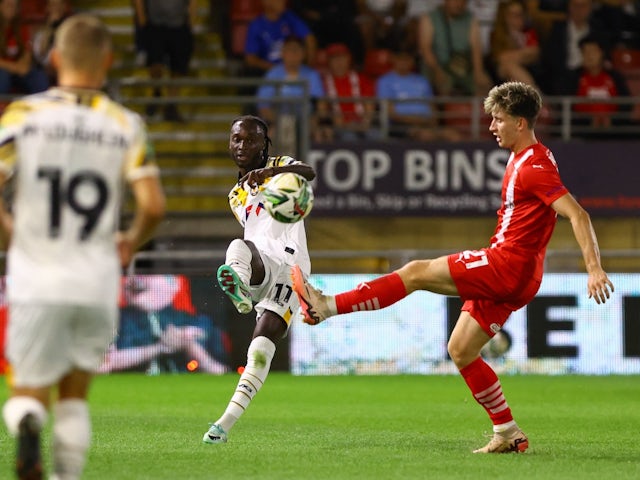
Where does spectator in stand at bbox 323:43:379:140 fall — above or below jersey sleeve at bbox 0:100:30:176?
below

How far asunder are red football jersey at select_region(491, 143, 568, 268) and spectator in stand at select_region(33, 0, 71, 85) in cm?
1025

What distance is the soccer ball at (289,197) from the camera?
27.7ft

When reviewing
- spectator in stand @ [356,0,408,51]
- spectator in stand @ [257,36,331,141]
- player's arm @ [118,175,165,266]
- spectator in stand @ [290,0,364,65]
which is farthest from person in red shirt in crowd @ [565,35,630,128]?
player's arm @ [118,175,165,266]

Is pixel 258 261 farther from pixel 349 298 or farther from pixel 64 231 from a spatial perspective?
pixel 64 231

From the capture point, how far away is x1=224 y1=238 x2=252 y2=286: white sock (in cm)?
860

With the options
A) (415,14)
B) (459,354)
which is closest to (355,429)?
(459,354)

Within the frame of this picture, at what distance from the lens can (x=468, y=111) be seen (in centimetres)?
1756

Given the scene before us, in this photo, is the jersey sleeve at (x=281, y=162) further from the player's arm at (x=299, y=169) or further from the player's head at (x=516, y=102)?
the player's head at (x=516, y=102)

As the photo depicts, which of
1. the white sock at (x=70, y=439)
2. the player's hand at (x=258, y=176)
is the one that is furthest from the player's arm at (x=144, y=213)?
the player's hand at (x=258, y=176)

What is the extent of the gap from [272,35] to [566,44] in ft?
12.7

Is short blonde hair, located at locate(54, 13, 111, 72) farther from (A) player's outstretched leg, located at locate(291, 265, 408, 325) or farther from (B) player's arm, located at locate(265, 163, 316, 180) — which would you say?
(B) player's arm, located at locate(265, 163, 316, 180)

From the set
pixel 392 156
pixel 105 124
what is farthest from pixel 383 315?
pixel 105 124

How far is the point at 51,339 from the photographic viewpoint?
4.96 meters

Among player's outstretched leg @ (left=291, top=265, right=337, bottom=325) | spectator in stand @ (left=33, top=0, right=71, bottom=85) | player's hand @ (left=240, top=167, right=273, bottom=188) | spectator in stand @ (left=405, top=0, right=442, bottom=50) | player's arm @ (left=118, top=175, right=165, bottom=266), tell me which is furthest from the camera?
spectator in stand @ (left=405, top=0, right=442, bottom=50)
